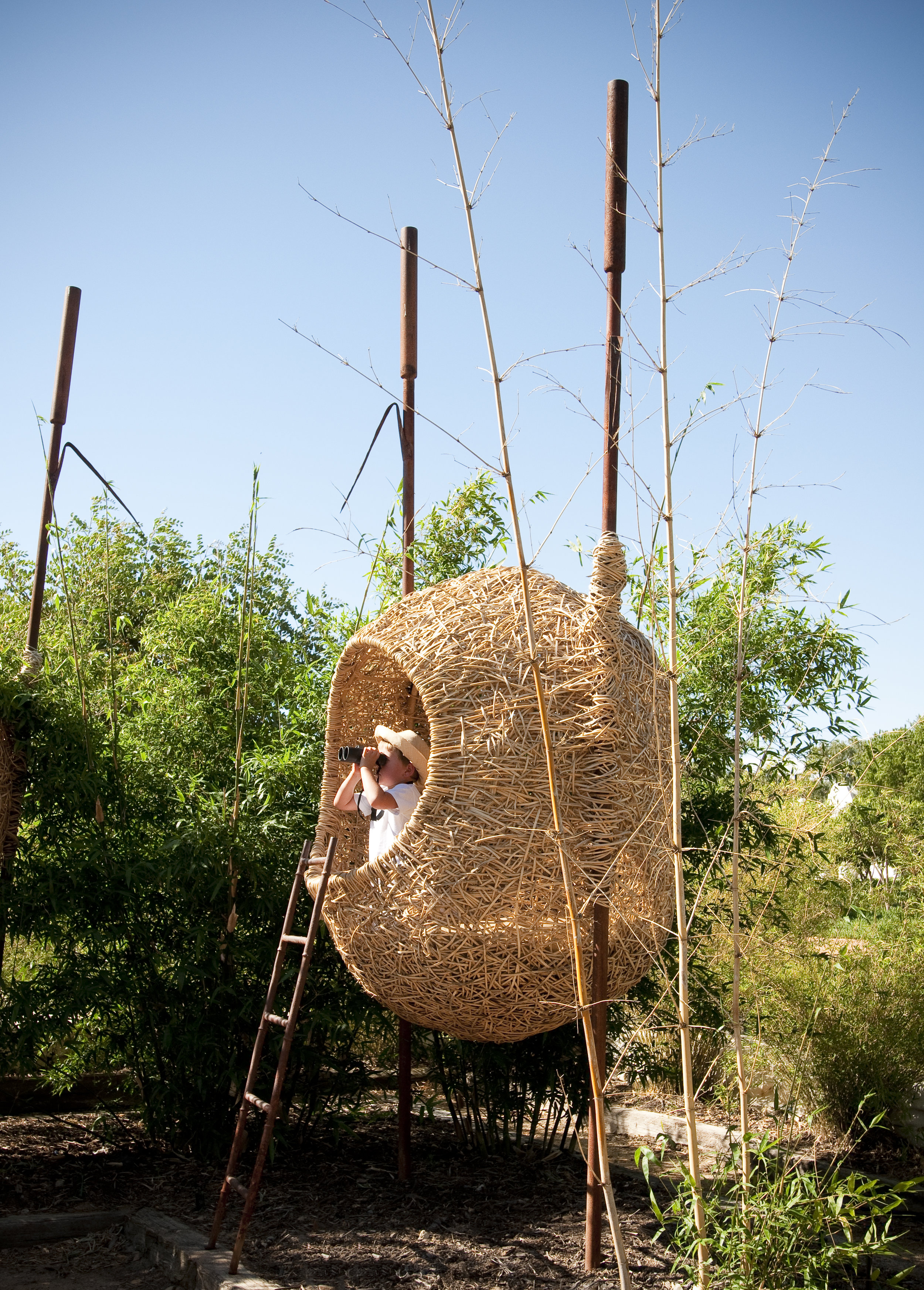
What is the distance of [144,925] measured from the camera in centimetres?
441

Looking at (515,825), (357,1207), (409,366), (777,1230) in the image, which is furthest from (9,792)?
(777,1230)

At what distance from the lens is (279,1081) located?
3291mm

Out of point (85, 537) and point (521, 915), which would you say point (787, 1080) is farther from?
point (85, 537)

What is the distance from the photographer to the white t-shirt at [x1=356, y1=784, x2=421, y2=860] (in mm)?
3645

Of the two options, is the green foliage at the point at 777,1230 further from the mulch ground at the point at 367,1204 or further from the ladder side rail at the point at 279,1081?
the ladder side rail at the point at 279,1081

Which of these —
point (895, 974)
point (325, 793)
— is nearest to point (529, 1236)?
point (325, 793)

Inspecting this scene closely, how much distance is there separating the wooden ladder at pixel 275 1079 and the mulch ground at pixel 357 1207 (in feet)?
0.60

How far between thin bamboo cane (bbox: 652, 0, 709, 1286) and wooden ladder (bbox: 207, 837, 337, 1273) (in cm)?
132

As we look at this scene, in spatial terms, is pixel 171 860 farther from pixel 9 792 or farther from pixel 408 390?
pixel 408 390

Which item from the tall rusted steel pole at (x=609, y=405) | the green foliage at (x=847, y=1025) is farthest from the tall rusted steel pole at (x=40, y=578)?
the green foliage at (x=847, y=1025)

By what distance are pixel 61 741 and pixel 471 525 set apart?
2169 millimetres

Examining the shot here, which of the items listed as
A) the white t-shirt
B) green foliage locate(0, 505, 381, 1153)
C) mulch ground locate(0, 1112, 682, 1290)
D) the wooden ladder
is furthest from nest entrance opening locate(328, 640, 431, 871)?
mulch ground locate(0, 1112, 682, 1290)

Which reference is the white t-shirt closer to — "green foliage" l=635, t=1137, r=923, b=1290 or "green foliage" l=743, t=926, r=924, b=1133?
"green foliage" l=635, t=1137, r=923, b=1290

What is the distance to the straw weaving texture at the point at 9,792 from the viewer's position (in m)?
4.28
